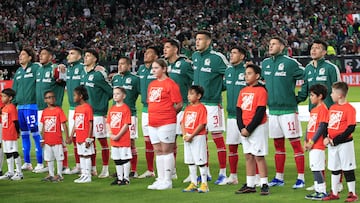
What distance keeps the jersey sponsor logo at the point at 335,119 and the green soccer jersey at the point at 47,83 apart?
5.96 metres

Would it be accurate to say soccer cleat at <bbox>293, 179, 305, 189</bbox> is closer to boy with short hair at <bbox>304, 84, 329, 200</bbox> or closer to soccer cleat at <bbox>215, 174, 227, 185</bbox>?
boy with short hair at <bbox>304, 84, 329, 200</bbox>

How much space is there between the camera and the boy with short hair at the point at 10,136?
15.5 m

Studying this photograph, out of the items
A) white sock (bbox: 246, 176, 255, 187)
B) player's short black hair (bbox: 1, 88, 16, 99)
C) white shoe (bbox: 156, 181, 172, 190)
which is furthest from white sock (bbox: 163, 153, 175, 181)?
player's short black hair (bbox: 1, 88, 16, 99)

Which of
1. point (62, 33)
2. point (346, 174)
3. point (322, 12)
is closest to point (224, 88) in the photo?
point (346, 174)

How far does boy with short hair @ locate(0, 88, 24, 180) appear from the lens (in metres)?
15.5

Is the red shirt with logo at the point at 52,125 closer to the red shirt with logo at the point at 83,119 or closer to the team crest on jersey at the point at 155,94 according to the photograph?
the red shirt with logo at the point at 83,119

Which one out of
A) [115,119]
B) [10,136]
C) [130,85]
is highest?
[130,85]

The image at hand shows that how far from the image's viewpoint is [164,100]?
44.7 ft

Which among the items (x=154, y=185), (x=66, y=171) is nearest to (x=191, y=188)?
(x=154, y=185)

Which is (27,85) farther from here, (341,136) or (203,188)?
(341,136)

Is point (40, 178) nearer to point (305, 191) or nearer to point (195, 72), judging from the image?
point (195, 72)

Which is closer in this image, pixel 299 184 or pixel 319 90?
pixel 319 90

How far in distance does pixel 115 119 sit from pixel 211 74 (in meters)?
1.74

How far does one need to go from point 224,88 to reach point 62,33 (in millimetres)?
32800
